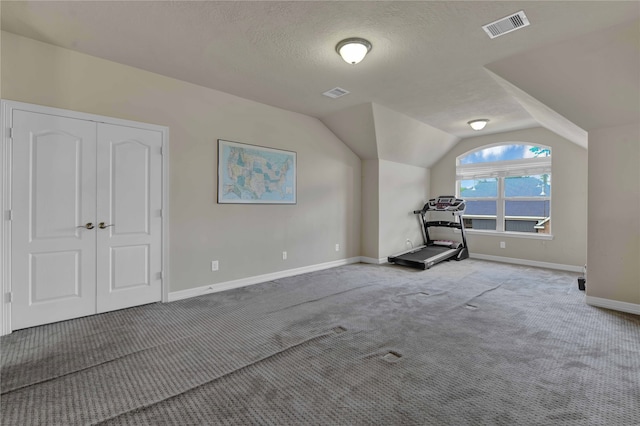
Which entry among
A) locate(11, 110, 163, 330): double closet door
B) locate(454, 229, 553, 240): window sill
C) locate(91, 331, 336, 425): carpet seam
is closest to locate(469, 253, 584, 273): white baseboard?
locate(454, 229, 553, 240): window sill

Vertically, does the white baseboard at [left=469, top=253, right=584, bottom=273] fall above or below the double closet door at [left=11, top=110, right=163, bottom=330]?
below

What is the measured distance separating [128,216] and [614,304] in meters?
5.60

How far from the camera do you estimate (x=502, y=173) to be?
253 inches

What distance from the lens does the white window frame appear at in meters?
5.87

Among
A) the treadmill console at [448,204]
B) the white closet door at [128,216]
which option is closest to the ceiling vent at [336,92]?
the white closet door at [128,216]

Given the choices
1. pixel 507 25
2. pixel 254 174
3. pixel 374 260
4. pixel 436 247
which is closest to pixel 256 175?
pixel 254 174

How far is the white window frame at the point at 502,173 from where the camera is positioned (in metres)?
5.87

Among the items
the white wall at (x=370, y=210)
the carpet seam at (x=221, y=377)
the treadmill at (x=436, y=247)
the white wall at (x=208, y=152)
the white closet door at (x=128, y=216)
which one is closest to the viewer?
the carpet seam at (x=221, y=377)

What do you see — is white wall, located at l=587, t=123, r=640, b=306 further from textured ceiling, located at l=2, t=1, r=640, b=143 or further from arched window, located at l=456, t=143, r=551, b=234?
arched window, located at l=456, t=143, r=551, b=234

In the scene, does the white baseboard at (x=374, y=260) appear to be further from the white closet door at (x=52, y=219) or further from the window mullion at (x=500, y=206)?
the white closet door at (x=52, y=219)

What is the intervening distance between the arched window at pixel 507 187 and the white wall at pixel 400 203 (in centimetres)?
100

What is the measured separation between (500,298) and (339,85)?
3.44 meters

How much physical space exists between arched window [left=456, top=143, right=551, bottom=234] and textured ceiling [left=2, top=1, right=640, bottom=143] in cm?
261

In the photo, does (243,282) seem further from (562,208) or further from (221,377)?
(562,208)
